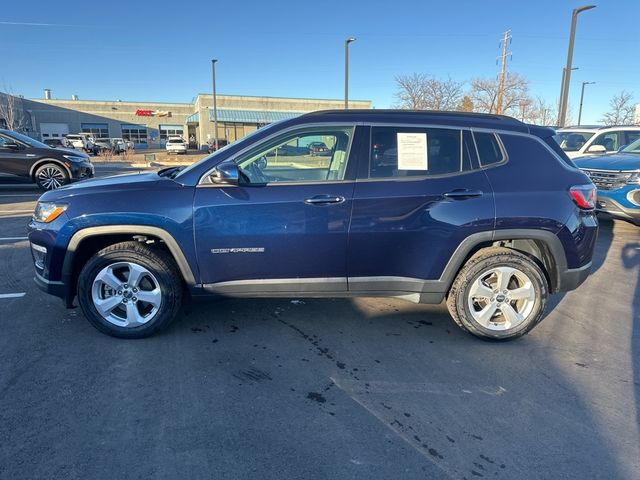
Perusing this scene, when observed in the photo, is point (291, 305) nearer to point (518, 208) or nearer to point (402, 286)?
point (402, 286)

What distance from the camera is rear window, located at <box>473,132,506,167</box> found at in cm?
362

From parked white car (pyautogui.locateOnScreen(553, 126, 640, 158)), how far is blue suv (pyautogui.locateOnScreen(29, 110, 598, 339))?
740 cm

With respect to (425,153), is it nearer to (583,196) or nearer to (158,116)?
(583,196)

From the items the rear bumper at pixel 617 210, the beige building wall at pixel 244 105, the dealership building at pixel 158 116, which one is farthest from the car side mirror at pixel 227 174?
the beige building wall at pixel 244 105

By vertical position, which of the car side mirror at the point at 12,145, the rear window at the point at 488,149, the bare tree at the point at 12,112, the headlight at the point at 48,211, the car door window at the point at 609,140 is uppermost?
the bare tree at the point at 12,112

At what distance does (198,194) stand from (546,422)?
2.90 meters

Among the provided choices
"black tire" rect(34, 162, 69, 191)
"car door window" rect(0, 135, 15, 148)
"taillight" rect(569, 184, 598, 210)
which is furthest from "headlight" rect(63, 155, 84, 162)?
"taillight" rect(569, 184, 598, 210)

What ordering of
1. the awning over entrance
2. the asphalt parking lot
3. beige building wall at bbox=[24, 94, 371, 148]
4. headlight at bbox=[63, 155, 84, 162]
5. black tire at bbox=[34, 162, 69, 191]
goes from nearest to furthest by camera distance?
the asphalt parking lot → black tire at bbox=[34, 162, 69, 191] → headlight at bbox=[63, 155, 84, 162] → the awning over entrance → beige building wall at bbox=[24, 94, 371, 148]

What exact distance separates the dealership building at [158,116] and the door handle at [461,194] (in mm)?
50102

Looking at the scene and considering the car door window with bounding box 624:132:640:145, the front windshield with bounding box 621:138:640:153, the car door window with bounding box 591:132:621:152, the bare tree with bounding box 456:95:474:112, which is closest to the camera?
the front windshield with bounding box 621:138:640:153

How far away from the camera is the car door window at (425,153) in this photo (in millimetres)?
3551

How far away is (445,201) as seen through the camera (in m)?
3.50

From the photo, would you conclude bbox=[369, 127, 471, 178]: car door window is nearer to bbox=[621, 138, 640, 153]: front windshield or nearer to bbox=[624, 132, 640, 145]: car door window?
bbox=[621, 138, 640, 153]: front windshield

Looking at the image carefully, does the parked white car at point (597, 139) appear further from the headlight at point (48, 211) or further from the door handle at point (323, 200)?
the headlight at point (48, 211)
